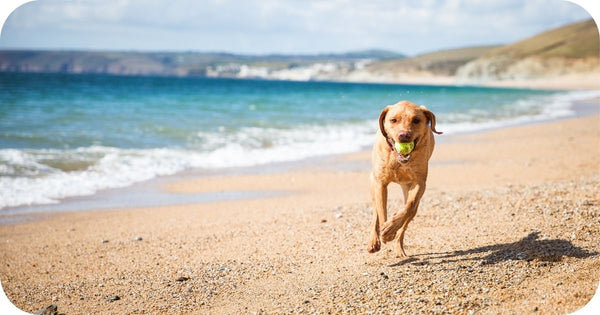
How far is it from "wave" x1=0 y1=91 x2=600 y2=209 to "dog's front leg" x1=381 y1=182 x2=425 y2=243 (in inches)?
274

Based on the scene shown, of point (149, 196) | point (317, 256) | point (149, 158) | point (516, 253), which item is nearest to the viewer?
point (516, 253)

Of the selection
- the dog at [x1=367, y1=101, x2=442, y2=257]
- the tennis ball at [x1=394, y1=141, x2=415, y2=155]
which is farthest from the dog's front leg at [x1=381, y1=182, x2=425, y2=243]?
the tennis ball at [x1=394, y1=141, x2=415, y2=155]

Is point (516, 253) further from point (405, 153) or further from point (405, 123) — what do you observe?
point (405, 123)

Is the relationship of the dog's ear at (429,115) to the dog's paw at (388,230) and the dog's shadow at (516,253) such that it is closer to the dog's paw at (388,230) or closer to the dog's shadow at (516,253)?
the dog's paw at (388,230)

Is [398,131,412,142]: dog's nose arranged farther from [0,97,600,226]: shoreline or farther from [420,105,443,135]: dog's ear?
[0,97,600,226]: shoreline

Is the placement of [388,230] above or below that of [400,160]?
below

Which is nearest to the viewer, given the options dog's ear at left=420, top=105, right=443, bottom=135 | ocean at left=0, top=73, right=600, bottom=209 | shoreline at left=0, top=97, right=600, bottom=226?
dog's ear at left=420, top=105, right=443, bottom=135

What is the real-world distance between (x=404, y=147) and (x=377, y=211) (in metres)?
0.95

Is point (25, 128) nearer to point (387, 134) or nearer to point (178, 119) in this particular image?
point (178, 119)

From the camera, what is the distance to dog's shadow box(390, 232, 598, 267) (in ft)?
16.3

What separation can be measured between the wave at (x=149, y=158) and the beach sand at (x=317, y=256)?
6.60ft

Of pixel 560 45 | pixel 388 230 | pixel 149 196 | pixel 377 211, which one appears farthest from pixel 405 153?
pixel 560 45

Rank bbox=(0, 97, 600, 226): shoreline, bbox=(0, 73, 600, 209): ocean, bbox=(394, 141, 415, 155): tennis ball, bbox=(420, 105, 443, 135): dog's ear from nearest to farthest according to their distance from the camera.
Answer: bbox=(394, 141, 415, 155): tennis ball → bbox=(420, 105, 443, 135): dog's ear → bbox=(0, 97, 600, 226): shoreline → bbox=(0, 73, 600, 209): ocean

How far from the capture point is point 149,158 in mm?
13242
